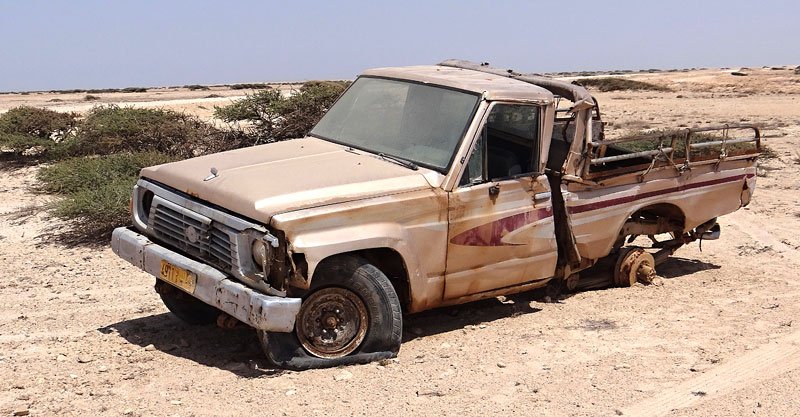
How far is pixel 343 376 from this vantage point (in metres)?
5.77

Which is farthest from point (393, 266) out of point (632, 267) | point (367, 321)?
point (632, 267)

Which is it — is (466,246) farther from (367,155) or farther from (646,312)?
(646,312)

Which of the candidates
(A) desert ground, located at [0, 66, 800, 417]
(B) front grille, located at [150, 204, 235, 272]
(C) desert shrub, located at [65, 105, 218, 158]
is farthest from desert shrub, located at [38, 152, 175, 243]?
(B) front grille, located at [150, 204, 235, 272]

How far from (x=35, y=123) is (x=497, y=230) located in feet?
41.9

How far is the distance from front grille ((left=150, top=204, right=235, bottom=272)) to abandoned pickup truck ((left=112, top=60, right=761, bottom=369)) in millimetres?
13

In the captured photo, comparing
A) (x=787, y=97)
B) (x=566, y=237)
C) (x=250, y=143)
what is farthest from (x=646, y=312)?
(x=787, y=97)

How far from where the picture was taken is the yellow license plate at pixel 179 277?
584cm

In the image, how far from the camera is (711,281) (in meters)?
8.77

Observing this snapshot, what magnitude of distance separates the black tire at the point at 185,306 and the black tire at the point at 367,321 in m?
1.28

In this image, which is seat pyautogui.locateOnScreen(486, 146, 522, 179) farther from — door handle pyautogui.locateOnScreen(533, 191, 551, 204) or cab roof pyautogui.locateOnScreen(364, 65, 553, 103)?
cab roof pyautogui.locateOnScreen(364, 65, 553, 103)

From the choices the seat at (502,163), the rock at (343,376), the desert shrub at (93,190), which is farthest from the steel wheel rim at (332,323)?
the desert shrub at (93,190)

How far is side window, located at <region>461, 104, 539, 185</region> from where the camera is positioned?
21.7ft

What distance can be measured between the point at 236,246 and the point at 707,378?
3.20 m

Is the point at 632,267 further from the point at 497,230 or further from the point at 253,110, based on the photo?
the point at 253,110
